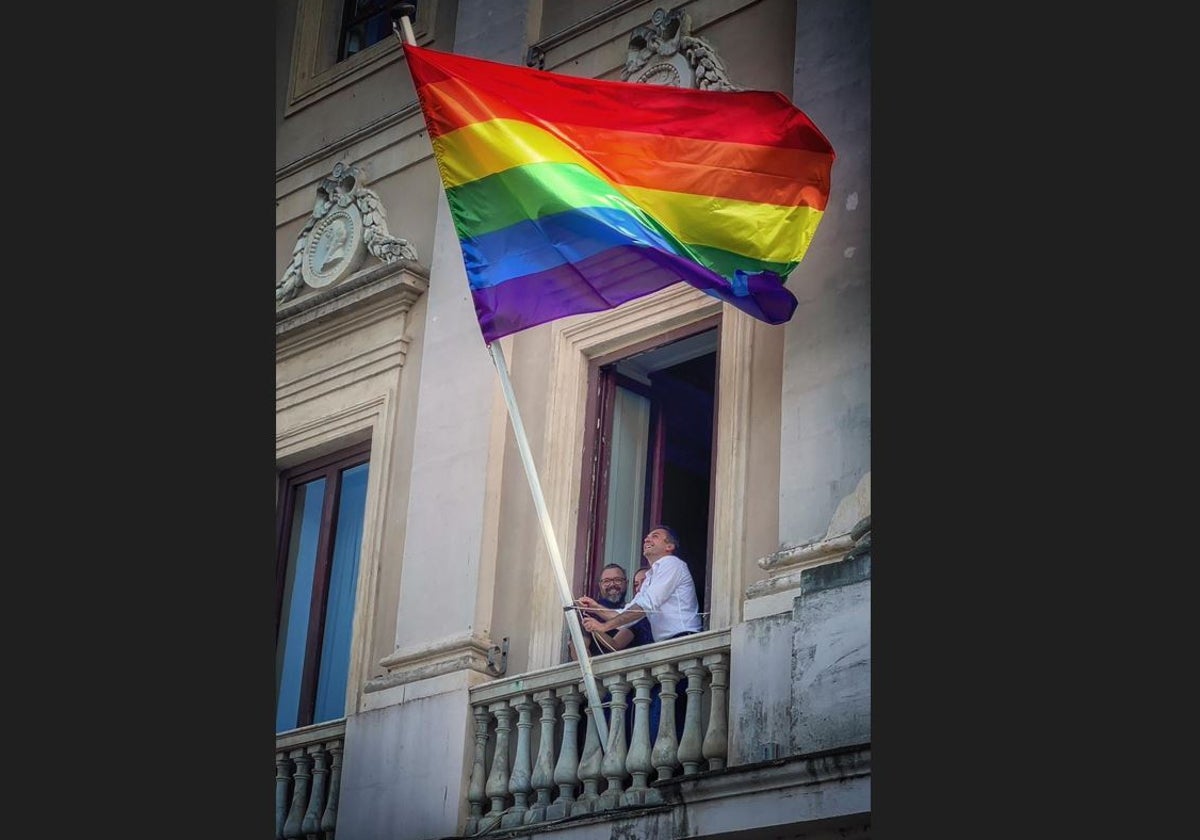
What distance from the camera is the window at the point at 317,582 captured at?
44.7 ft

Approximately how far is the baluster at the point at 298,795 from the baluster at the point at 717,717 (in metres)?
2.71

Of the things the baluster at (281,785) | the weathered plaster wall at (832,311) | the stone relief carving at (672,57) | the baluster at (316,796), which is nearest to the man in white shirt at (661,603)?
the weathered plaster wall at (832,311)

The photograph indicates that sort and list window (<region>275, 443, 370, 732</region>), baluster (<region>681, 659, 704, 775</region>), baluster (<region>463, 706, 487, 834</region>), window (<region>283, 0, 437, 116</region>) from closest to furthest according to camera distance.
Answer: baluster (<region>681, 659, 704, 775</region>)
baluster (<region>463, 706, 487, 834</region>)
window (<region>275, 443, 370, 732</region>)
window (<region>283, 0, 437, 116</region>)

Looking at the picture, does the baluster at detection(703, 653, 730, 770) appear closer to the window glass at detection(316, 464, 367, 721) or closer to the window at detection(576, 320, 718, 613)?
the window at detection(576, 320, 718, 613)

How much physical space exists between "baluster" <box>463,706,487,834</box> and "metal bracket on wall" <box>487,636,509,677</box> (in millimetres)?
265

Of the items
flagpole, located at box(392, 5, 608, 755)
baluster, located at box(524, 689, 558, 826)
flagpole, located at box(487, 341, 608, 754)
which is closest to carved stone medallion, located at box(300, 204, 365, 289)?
flagpole, located at box(392, 5, 608, 755)

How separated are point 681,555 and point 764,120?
2.59m

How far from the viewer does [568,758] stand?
11539mm

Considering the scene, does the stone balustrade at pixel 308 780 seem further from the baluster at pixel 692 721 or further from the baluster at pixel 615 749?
the baluster at pixel 692 721

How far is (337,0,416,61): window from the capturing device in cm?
1551

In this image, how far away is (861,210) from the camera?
11.6 metres

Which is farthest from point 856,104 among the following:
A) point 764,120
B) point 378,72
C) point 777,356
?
point 378,72

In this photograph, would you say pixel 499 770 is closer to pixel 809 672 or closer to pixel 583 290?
pixel 809 672

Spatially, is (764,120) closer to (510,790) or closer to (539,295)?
(539,295)
